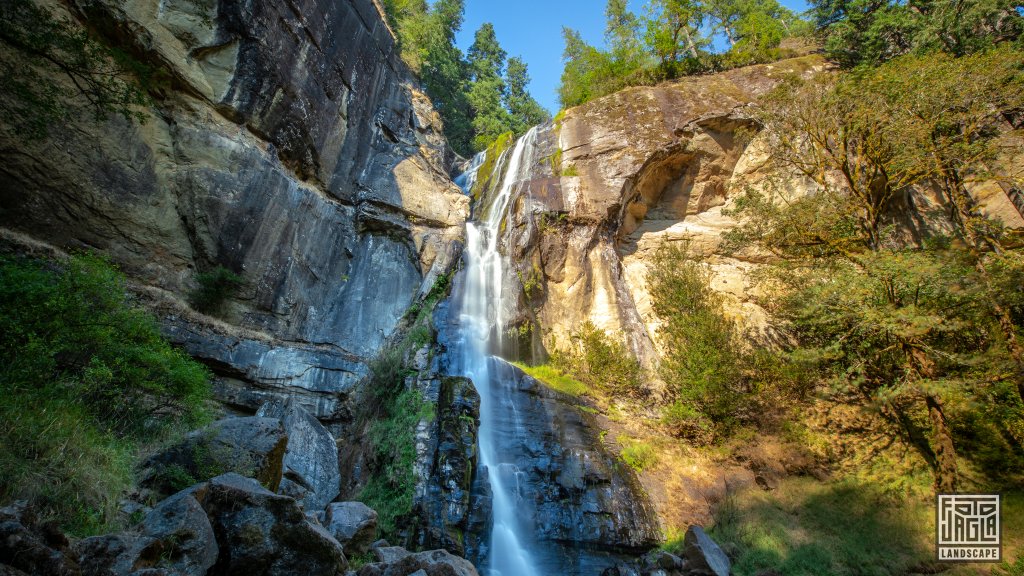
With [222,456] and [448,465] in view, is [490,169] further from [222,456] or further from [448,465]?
[222,456]

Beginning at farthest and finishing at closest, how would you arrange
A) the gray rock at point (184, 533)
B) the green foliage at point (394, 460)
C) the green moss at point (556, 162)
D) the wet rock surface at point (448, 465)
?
1. the green moss at point (556, 162)
2. the green foliage at point (394, 460)
3. the wet rock surface at point (448, 465)
4. the gray rock at point (184, 533)

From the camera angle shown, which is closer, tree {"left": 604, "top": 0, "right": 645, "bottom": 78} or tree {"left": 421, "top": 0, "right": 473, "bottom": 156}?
tree {"left": 604, "top": 0, "right": 645, "bottom": 78}

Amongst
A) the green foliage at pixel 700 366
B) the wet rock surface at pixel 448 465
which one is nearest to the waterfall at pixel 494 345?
the wet rock surface at pixel 448 465

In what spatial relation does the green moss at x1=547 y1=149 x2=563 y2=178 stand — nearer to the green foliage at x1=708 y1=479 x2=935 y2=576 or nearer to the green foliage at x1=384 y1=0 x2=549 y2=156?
the green foliage at x1=384 y1=0 x2=549 y2=156

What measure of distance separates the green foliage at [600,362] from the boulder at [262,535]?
10.8 metres

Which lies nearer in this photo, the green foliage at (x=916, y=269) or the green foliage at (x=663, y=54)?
the green foliage at (x=916, y=269)

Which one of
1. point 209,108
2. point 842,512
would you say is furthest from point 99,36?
point 842,512

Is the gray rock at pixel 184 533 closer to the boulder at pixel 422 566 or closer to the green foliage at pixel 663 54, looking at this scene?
the boulder at pixel 422 566

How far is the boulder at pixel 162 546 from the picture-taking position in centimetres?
332

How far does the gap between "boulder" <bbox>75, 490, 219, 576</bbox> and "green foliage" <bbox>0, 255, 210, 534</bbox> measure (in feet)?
2.28

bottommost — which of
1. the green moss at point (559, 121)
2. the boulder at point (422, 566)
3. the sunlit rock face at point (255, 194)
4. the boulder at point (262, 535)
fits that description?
the boulder at point (422, 566)

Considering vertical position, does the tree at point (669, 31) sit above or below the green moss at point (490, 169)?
above

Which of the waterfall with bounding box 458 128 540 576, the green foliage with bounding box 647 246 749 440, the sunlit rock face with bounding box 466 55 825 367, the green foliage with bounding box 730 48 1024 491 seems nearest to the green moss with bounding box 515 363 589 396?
the sunlit rock face with bounding box 466 55 825 367

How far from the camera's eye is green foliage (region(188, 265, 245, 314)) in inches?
496
